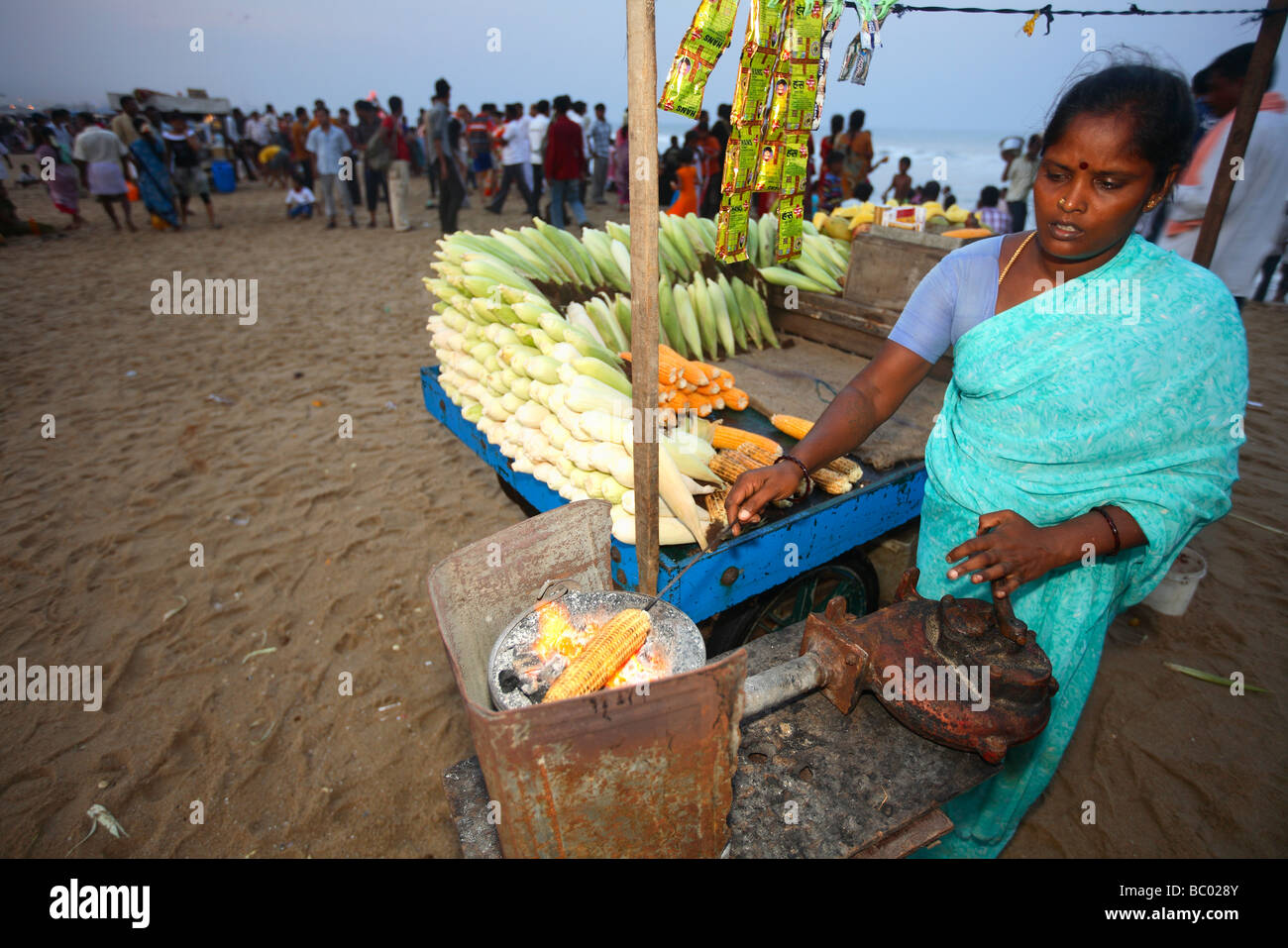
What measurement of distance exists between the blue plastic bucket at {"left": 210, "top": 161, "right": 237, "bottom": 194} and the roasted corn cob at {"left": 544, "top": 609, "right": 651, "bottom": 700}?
23.1m

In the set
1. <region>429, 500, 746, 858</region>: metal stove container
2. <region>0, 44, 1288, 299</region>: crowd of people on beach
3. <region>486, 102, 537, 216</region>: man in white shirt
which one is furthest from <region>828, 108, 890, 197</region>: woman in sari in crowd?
<region>429, 500, 746, 858</region>: metal stove container

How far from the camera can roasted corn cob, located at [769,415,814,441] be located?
126 inches

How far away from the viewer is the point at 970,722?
4.89 ft

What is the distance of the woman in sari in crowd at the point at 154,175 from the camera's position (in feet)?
37.3

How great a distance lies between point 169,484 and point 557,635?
472 centimetres

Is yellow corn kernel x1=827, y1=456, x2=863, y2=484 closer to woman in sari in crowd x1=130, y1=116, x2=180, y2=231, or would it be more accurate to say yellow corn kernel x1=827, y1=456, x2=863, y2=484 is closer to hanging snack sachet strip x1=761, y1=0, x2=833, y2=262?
hanging snack sachet strip x1=761, y1=0, x2=833, y2=262

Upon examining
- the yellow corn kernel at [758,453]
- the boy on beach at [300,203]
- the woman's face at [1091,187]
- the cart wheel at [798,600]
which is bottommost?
the cart wheel at [798,600]

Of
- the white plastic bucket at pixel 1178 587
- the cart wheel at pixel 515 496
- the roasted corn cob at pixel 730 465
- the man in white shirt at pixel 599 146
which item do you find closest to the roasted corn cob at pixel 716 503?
the roasted corn cob at pixel 730 465

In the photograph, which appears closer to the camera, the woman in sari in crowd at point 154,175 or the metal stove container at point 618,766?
the metal stove container at point 618,766

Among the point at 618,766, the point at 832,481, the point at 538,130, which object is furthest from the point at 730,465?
the point at 538,130

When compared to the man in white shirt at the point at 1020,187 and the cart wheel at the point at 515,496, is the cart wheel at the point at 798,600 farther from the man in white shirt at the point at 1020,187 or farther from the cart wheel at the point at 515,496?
the man in white shirt at the point at 1020,187

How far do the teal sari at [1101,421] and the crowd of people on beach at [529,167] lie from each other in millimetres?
3627

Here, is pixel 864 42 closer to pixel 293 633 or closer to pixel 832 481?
pixel 832 481

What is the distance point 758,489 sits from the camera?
1.81 metres
